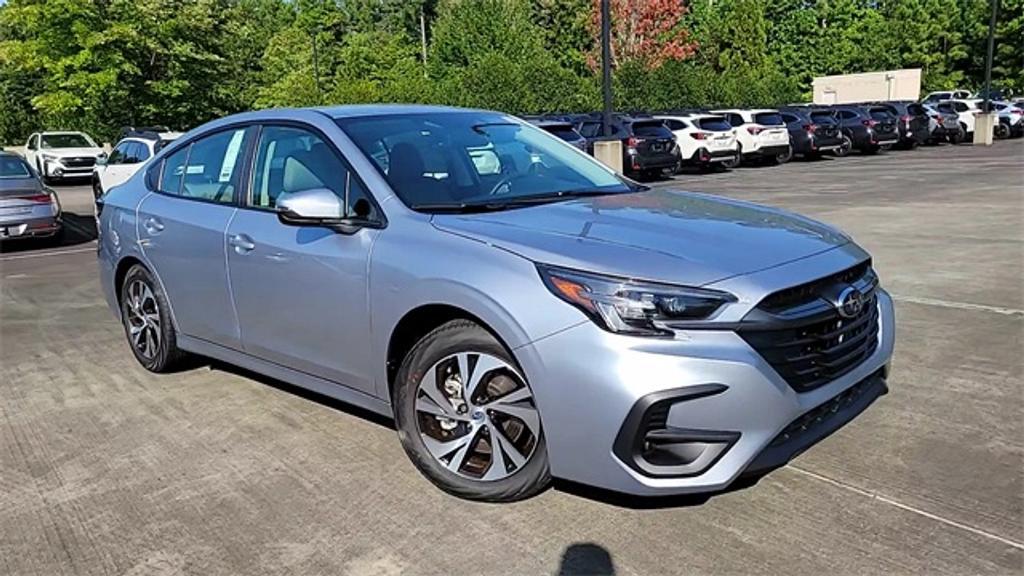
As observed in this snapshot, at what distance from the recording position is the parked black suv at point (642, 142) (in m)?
20.5

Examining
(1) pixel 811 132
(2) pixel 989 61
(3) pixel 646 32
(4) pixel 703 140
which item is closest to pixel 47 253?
(4) pixel 703 140

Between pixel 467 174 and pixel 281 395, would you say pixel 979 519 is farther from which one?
pixel 281 395

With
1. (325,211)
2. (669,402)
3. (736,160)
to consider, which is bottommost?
(736,160)

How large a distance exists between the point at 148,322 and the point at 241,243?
139 cm

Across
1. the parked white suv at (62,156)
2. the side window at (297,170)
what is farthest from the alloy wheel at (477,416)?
the parked white suv at (62,156)

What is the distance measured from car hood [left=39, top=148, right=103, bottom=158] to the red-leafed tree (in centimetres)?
2862

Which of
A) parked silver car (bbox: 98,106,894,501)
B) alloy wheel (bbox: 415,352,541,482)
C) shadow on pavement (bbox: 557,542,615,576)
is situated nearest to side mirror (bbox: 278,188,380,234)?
parked silver car (bbox: 98,106,894,501)

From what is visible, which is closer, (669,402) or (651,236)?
(669,402)

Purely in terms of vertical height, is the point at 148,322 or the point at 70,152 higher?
the point at 70,152

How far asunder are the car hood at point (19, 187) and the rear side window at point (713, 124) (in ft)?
53.7

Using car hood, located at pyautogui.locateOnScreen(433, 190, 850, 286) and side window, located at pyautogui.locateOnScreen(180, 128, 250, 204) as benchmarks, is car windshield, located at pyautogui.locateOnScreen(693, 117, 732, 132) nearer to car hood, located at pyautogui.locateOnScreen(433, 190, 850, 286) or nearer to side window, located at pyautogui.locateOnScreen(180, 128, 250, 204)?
side window, located at pyautogui.locateOnScreen(180, 128, 250, 204)

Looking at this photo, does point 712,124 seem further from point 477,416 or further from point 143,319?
point 477,416

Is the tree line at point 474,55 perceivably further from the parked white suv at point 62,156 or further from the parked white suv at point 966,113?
the parked white suv at point 966,113

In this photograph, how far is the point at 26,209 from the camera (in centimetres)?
1116
